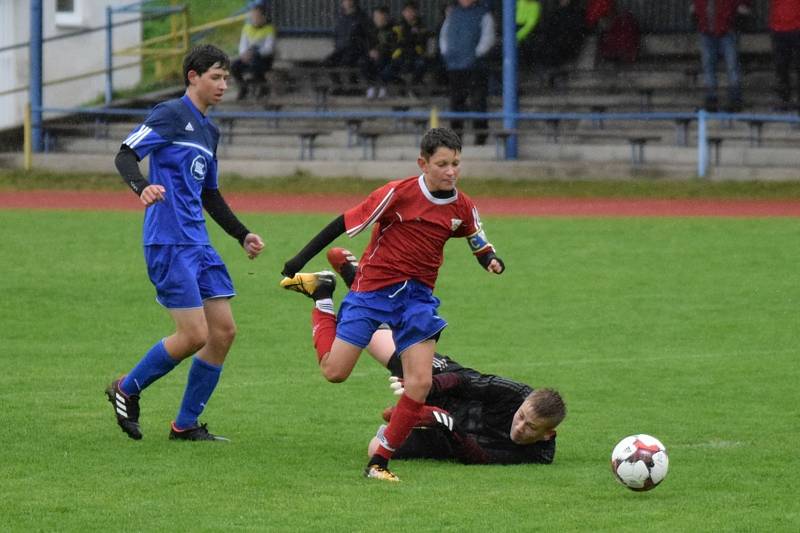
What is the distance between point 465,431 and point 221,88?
206 cm

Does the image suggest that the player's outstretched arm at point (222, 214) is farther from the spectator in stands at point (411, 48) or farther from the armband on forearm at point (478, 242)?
the spectator in stands at point (411, 48)

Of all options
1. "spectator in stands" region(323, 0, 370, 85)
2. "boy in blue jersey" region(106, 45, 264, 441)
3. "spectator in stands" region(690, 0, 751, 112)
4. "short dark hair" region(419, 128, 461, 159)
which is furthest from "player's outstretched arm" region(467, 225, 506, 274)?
"spectator in stands" region(323, 0, 370, 85)

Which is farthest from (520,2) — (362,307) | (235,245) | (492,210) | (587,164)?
(362,307)

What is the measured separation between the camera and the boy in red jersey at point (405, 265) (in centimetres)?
688

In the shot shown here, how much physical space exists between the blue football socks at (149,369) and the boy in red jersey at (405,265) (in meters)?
0.83

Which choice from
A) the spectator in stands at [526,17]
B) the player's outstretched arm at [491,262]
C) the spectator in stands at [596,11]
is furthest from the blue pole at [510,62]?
the player's outstretched arm at [491,262]

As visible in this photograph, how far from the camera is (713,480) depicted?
6797mm

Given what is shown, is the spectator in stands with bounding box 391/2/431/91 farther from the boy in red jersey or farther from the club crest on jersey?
the boy in red jersey

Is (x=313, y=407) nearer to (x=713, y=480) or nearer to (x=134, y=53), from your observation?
(x=713, y=480)

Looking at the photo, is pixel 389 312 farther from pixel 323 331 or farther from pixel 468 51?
pixel 468 51

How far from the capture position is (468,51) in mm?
23672

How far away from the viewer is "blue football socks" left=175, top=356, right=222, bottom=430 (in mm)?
7656

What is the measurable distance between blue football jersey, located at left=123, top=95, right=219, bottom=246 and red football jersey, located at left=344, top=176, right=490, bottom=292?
0.88 metres

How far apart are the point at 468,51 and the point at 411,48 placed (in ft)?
9.76
